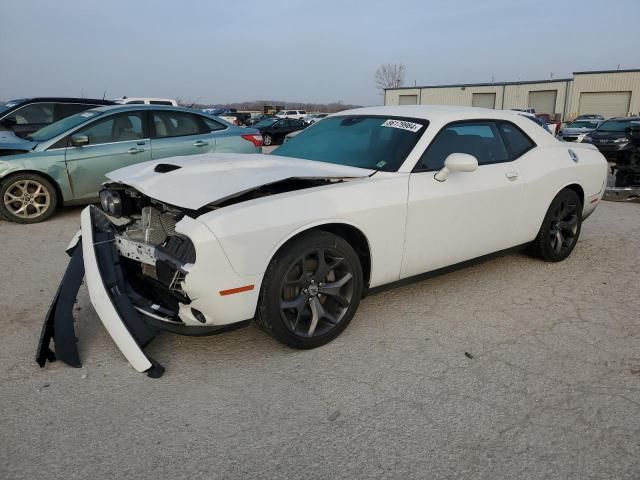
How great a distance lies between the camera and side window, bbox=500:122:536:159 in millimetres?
4363

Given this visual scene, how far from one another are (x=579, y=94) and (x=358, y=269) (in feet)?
171

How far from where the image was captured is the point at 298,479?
7.05 ft

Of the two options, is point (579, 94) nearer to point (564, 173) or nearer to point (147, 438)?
point (564, 173)

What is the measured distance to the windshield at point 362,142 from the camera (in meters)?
3.66

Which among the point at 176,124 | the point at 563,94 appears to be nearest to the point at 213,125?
the point at 176,124

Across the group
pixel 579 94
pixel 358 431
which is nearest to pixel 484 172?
pixel 358 431

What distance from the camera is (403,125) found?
3.87m

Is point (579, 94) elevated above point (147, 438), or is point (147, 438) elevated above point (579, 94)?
point (579, 94)

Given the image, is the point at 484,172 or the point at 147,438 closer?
the point at 147,438

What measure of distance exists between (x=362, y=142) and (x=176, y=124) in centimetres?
442

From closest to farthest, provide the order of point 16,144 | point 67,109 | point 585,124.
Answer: point 16,144
point 67,109
point 585,124

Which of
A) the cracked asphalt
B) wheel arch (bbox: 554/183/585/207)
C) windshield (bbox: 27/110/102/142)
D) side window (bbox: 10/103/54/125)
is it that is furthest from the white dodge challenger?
side window (bbox: 10/103/54/125)

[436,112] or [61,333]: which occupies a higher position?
[436,112]

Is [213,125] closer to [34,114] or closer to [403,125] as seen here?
[34,114]
